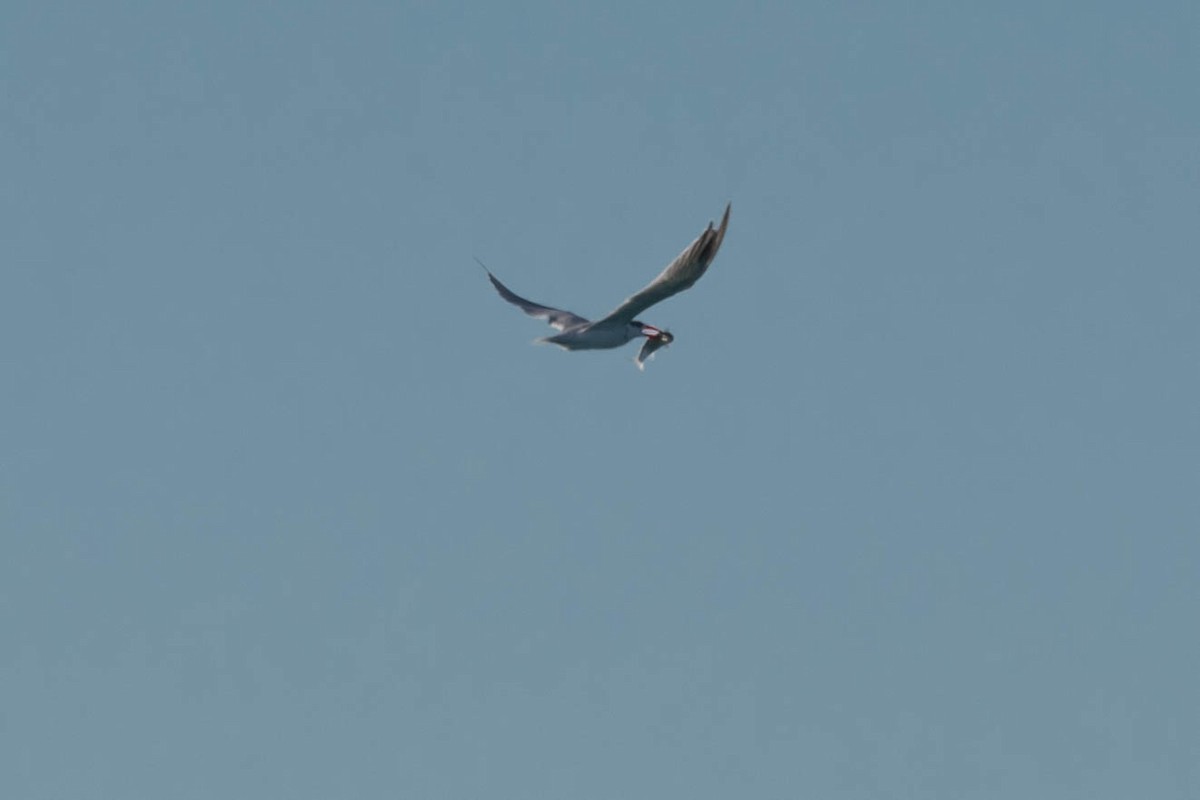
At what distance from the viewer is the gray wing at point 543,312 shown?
87.3m

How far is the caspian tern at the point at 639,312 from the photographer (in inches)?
2972

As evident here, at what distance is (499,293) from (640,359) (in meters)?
13.1

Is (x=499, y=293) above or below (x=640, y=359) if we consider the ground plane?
above

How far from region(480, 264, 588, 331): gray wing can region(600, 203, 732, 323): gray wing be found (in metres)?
5.53

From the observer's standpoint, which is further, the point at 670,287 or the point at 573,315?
the point at 573,315

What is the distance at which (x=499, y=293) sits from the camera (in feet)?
309

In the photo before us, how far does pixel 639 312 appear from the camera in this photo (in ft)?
265

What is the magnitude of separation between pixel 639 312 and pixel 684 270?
4810 millimetres

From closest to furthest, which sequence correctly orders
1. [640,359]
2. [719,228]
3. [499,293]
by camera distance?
[719,228] → [640,359] → [499,293]

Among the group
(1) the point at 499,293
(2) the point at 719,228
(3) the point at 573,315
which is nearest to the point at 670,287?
(2) the point at 719,228

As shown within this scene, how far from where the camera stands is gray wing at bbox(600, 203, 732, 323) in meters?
75.1

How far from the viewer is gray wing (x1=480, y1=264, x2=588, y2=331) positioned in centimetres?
8731

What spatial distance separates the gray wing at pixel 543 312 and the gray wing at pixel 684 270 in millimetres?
5533

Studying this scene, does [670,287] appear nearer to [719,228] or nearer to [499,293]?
[719,228]
